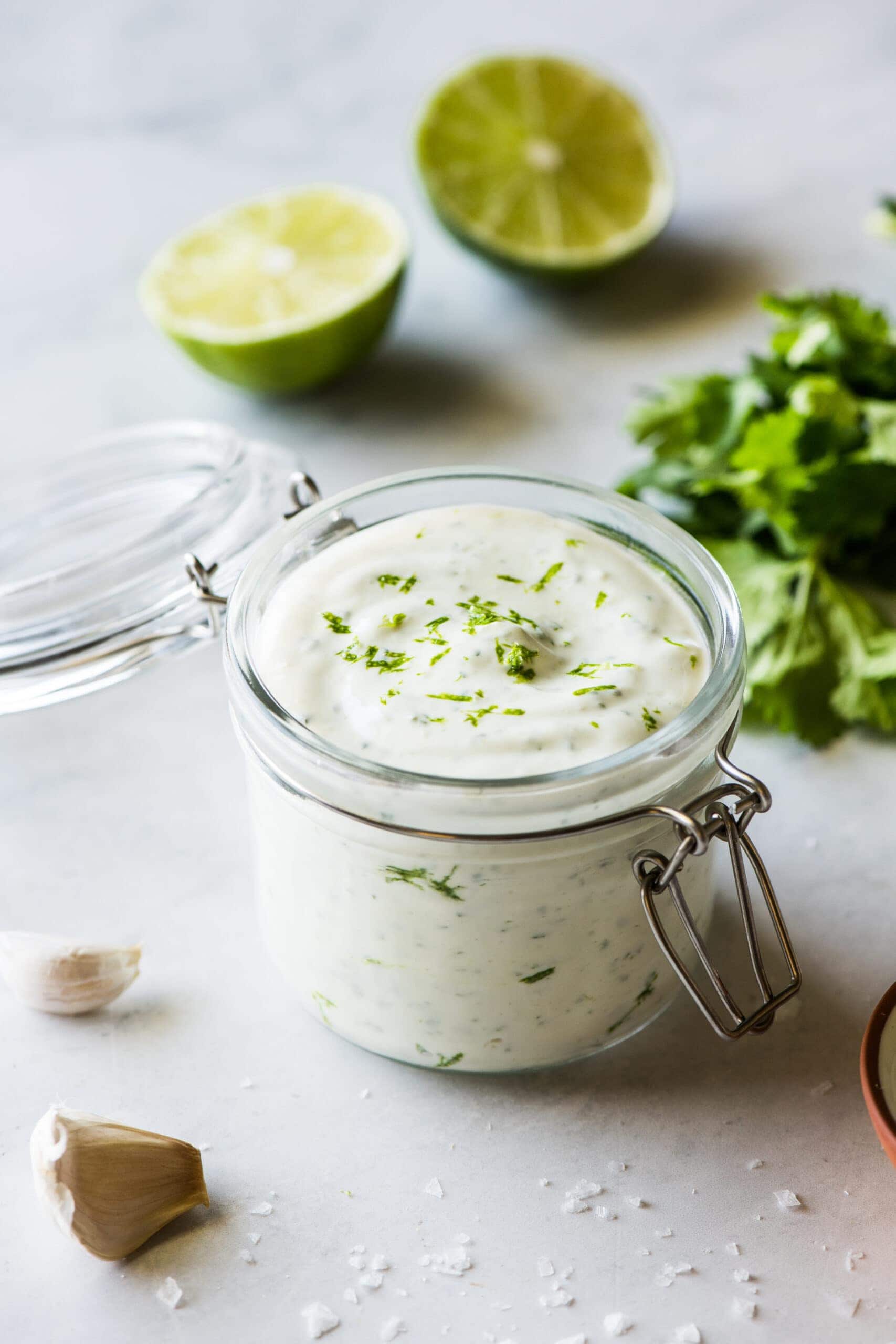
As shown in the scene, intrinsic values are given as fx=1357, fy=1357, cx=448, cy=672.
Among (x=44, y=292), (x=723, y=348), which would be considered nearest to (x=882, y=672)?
(x=723, y=348)

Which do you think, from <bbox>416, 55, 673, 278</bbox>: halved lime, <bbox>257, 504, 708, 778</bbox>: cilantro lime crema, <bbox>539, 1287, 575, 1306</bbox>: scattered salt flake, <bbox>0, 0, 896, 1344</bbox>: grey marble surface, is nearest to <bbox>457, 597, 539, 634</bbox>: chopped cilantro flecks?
<bbox>257, 504, 708, 778</bbox>: cilantro lime crema

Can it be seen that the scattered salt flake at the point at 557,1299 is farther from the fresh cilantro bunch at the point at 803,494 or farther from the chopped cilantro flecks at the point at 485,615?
the fresh cilantro bunch at the point at 803,494

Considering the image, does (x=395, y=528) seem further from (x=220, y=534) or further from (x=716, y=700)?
(x=716, y=700)

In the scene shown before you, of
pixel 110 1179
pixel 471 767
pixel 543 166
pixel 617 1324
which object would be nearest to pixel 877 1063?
pixel 617 1324

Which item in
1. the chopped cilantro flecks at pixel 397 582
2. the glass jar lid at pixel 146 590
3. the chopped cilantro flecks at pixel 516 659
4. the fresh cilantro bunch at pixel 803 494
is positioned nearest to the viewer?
the chopped cilantro flecks at pixel 516 659

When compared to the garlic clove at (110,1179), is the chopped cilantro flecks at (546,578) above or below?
above

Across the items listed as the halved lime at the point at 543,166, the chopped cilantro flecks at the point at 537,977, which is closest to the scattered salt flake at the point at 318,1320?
the chopped cilantro flecks at the point at 537,977
